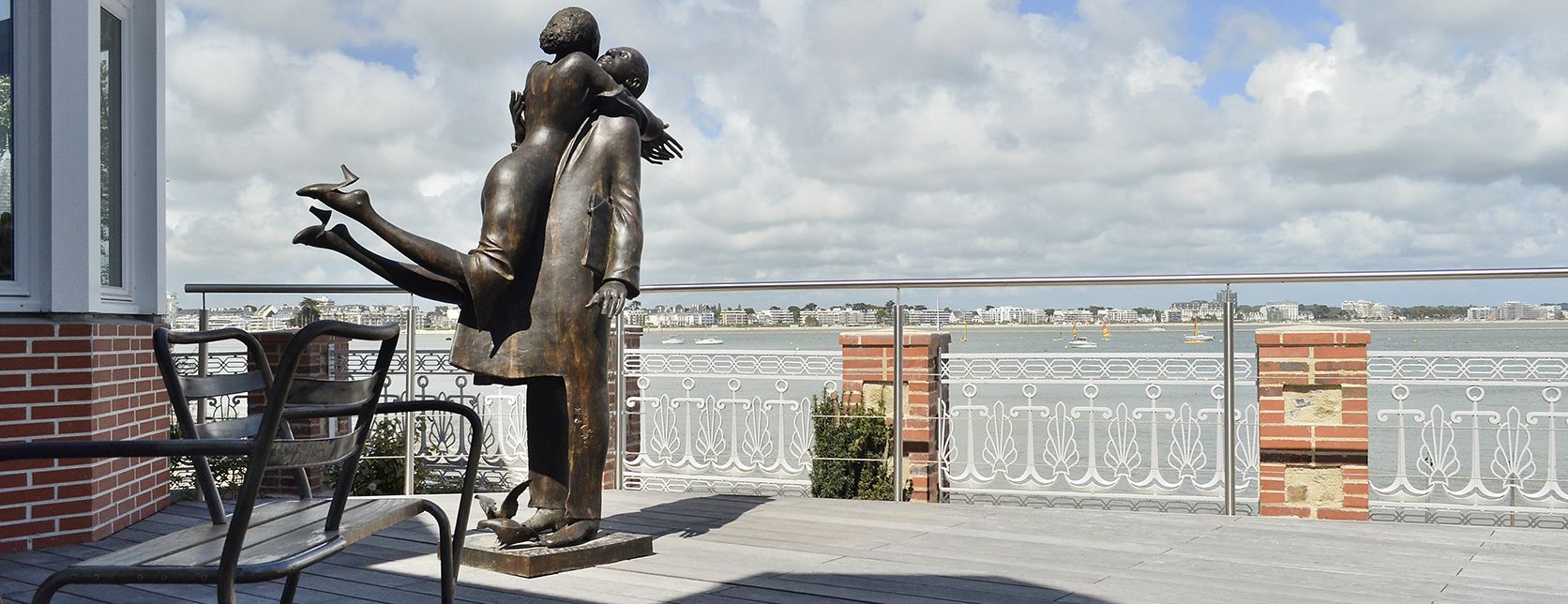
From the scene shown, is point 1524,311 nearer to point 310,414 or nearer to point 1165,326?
point 1165,326

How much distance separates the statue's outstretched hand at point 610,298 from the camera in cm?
348

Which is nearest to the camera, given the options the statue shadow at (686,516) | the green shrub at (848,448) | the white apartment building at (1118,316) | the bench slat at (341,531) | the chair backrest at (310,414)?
the chair backrest at (310,414)

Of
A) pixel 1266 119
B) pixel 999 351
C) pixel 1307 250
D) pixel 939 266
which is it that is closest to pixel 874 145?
pixel 939 266

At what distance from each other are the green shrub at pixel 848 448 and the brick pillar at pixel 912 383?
16 cm

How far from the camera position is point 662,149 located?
4102mm

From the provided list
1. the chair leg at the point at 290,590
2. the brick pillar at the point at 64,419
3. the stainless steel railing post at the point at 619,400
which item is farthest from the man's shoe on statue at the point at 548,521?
the stainless steel railing post at the point at 619,400

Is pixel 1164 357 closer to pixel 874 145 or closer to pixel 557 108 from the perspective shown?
pixel 557 108

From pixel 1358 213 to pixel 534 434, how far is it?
312 ft

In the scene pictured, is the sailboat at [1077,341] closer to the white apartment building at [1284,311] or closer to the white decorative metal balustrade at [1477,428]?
the white apartment building at [1284,311]

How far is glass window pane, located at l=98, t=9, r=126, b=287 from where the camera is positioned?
4688mm

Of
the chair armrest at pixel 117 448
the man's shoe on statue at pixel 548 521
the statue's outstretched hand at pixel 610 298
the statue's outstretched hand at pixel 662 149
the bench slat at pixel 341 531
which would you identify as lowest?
the man's shoe on statue at pixel 548 521

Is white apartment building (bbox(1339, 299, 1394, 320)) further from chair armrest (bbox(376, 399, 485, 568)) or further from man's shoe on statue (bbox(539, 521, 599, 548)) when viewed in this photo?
chair armrest (bbox(376, 399, 485, 568))

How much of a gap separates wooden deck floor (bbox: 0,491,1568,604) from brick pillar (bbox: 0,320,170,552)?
130 millimetres

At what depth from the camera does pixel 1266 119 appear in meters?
80.5
